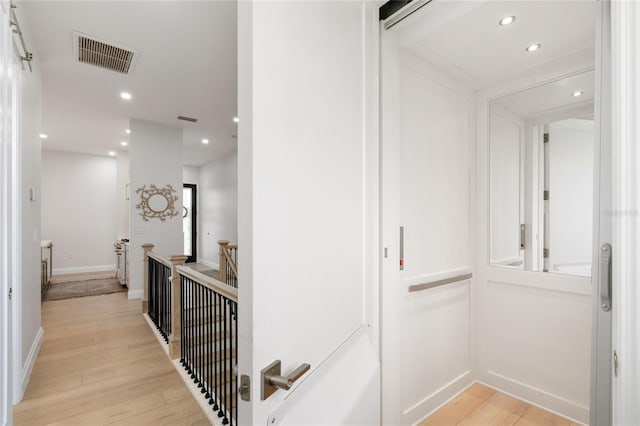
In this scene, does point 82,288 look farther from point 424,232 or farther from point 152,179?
point 424,232

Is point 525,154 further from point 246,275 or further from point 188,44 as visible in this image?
point 188,44

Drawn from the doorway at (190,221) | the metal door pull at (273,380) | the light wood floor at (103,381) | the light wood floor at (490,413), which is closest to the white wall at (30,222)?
the light wood floor at (103,381)

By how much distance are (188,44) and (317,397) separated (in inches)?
118

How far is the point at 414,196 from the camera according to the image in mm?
1976

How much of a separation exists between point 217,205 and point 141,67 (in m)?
5.00

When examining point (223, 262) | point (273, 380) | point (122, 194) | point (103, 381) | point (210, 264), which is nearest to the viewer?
point (273, 380)

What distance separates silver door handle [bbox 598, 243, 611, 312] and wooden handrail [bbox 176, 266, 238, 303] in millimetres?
1611

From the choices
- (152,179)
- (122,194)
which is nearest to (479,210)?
(152,179)

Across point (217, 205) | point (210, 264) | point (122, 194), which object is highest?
point (122, 194)

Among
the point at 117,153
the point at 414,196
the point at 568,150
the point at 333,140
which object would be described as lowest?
the point at 414,196

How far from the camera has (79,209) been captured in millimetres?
7066

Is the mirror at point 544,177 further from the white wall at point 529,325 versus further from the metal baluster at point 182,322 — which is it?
the metal baluster at point 182,322

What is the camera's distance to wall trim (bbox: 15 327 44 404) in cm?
228

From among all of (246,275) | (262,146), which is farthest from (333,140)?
(246,275)
